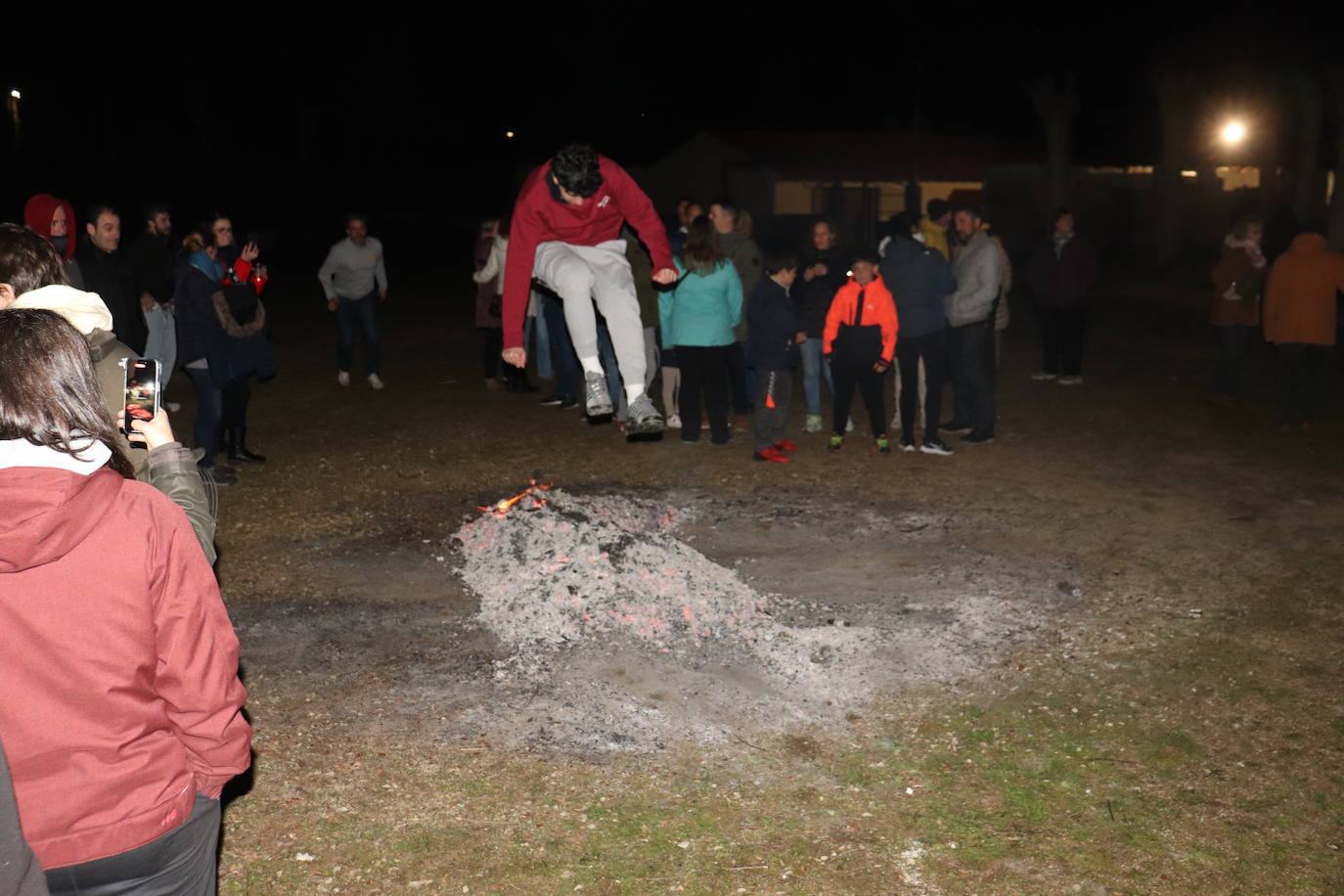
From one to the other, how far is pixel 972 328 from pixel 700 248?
269 centimetres

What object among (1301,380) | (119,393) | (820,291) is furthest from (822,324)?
(119,393)

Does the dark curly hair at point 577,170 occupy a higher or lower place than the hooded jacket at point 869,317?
higher

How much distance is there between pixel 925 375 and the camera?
10.5 m

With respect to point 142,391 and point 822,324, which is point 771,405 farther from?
point 142,391

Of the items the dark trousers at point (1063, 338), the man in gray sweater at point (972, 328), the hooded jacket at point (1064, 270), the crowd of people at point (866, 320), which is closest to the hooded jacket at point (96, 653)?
the crowd of people at point (866, 320)

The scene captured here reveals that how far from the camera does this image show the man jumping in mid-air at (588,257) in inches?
243

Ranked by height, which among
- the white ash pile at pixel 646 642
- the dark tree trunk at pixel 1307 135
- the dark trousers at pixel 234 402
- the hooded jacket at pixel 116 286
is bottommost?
the white ash pile at pixel 646 642

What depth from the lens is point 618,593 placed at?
6.54 meters

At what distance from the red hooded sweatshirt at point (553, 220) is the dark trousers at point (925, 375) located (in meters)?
4.22

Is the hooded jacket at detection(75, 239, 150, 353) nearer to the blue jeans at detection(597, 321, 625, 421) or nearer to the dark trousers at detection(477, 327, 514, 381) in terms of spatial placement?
the blue jeans at detection(597, 321, 625, 421)

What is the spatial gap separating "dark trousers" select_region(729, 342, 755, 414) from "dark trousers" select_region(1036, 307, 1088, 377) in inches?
163

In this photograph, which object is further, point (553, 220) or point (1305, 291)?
point (1305, 291)

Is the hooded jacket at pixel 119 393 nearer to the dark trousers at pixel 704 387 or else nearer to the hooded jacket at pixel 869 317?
the dark trousers at pixel 704 387

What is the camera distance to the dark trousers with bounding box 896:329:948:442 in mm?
10188
